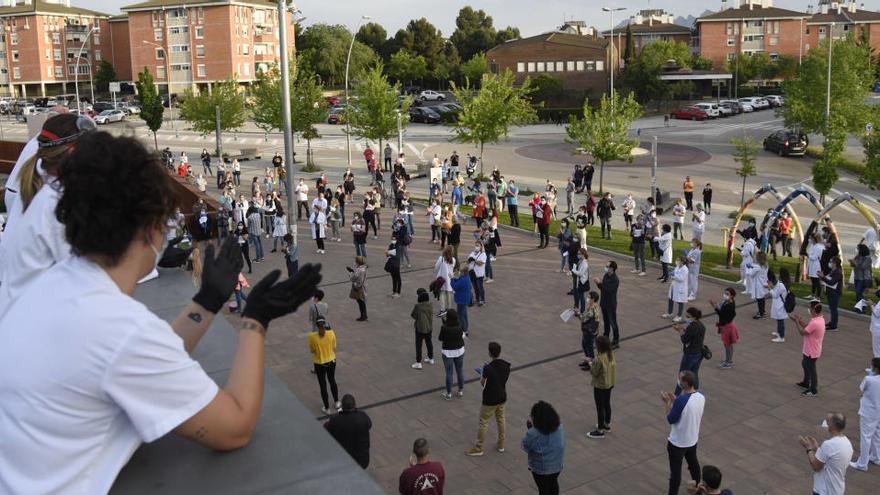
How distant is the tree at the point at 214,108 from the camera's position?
48875 mm

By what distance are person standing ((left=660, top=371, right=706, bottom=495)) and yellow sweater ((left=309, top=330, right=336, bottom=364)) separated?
528 centimetres

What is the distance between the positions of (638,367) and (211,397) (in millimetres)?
13428

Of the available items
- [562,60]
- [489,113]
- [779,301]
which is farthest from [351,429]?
[562,60]

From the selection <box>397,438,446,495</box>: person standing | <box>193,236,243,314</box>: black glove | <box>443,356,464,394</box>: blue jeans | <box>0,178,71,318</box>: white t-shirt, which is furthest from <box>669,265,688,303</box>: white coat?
<box>0,178,71,318</box>: white t-shirt

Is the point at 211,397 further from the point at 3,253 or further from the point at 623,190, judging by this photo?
the point at 623,190

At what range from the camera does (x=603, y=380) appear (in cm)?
1124

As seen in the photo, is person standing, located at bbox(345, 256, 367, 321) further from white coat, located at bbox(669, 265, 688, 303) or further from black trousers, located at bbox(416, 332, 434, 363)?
white coat, located at bbox(669, 265, 688, 303)

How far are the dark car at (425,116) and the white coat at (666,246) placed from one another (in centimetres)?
4945

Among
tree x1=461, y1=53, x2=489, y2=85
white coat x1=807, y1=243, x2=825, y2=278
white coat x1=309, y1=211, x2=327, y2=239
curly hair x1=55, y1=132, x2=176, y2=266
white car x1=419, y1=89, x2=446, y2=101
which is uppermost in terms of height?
tree x1=461, y1=53, x2=489, y2=85

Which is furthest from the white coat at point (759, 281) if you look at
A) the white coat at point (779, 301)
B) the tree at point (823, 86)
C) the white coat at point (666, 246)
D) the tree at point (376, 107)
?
the tree at point (823, 86)

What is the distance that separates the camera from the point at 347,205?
32.3 metres

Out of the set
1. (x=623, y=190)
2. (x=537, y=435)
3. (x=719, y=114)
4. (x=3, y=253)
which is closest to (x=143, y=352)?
(x=3, y=253)

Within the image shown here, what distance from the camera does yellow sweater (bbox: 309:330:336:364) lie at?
12.2 m

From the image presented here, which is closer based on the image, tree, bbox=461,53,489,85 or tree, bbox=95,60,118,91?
tree, bbox=461,53,489,85
